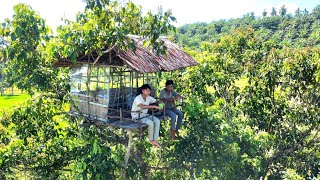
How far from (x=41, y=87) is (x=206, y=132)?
3.34 m

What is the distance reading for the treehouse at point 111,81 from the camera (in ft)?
19.6

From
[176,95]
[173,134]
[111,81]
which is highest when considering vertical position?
[111,81]

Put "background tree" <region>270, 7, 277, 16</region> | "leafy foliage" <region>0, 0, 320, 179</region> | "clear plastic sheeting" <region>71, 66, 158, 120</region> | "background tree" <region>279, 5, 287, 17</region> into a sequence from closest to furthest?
"leafy foliage" <region>0, 0, 320, 179</region>, "clear plastic sheeting" <region>71, 66, 158, 120</region>, "background tree" <region>279, 5, 287, 17</region>, "background tree" <region>270, 7, 277, 16</region>

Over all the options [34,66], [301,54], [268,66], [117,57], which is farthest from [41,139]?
[301,54]

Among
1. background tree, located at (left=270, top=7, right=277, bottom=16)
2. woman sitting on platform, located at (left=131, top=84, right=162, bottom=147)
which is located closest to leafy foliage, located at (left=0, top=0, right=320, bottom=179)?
woman sitting on platform, located at (left=131, top=84, right=162, bottom=147)

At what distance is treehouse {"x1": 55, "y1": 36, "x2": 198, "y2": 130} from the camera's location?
596 centimetres

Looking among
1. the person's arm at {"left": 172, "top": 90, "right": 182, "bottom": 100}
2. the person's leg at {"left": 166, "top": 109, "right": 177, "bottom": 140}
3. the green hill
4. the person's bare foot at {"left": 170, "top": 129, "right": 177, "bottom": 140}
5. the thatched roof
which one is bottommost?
→ the person's bare foot at {"left": 170, "top": 129, "right": 177, "bottom": 140}

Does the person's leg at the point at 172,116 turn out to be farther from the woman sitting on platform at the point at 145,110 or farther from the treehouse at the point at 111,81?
the woman sitting on platform at the point at 145,110

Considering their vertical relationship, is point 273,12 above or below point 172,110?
above

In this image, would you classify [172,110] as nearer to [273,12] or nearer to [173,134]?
[173,134]

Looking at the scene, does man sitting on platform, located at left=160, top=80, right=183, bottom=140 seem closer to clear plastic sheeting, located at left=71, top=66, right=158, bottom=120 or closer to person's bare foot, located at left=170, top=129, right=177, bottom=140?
person's bare foot, located at left=170, top=129, right=177, bottom=140

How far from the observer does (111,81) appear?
634cm

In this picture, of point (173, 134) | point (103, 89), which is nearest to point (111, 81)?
point (103, 89)

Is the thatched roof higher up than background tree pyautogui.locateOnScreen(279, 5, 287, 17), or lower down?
lower down
